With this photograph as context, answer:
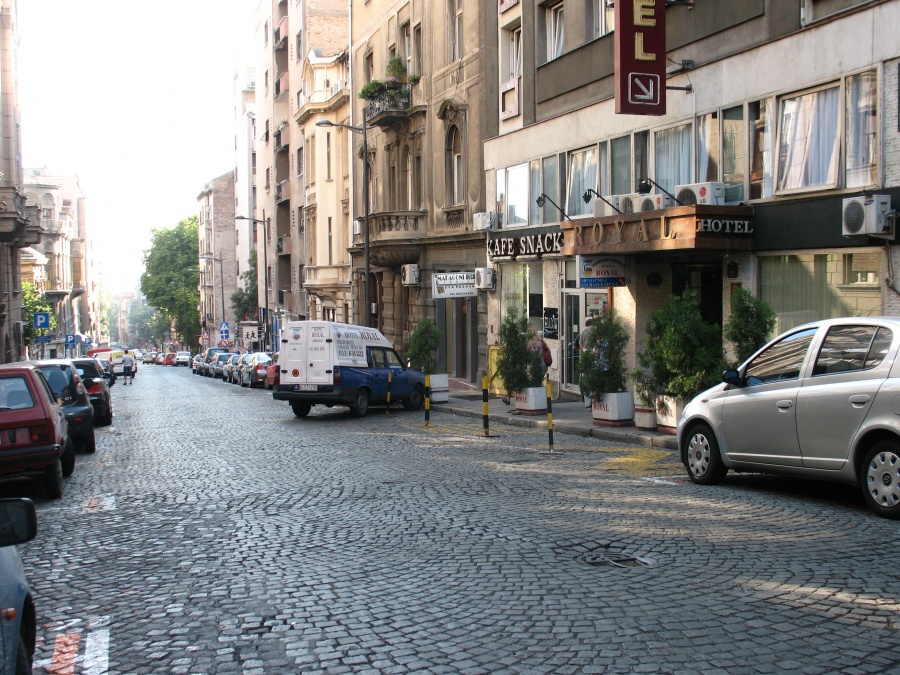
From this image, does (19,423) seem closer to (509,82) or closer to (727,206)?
(727,206)

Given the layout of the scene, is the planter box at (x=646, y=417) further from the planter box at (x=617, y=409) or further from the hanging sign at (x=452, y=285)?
the hanging sign at (x=452, y=285)

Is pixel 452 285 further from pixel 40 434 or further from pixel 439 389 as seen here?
pixel 40 434

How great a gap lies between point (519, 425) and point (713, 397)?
28.8 feet

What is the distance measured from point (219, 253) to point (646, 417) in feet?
317

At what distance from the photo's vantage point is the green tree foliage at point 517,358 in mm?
20297

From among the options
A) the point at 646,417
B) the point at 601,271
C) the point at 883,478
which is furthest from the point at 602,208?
the point at 883,478

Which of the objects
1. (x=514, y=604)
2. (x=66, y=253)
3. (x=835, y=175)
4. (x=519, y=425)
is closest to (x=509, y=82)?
(x=519, y=425)

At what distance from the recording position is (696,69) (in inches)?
736

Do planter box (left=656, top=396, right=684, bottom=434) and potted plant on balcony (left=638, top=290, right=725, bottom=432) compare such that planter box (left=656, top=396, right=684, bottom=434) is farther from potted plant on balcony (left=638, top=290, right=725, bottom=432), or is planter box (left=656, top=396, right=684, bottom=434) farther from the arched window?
the arched window

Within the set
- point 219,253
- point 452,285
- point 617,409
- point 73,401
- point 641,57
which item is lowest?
point 617,409

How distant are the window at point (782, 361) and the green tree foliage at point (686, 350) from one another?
13.8 feet

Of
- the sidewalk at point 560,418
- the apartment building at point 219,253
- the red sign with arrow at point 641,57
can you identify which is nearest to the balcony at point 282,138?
the sidewalk at point 560,418

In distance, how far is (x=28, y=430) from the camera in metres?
11.7

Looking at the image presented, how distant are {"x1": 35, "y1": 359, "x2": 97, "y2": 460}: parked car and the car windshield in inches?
181
